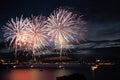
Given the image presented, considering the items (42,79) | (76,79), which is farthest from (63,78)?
(42,79)

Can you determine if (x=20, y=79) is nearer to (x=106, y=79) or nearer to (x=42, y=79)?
(x=42, y=79)

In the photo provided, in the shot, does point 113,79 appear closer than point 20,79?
Yes

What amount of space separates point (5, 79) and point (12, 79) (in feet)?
14.2

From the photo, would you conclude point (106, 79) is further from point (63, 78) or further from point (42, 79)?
point (63, 78)

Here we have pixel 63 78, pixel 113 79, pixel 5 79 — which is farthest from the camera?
pixel 5 79

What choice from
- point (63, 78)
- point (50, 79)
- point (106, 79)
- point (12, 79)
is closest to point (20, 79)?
point (12, 79)

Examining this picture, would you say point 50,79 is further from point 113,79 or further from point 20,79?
point 113,79

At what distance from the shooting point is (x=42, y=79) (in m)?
144

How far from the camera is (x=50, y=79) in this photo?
475 feet

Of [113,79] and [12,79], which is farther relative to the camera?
[12,79]

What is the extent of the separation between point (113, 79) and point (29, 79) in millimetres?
46921

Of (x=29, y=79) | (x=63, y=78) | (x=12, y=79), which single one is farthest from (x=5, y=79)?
(x=63, y=78)

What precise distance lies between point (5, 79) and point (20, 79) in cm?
873

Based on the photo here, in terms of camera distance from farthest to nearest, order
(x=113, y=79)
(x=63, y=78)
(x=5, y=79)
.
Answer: (x=5, y=79) < (x=113, y=79) < (x=63, y=78)
